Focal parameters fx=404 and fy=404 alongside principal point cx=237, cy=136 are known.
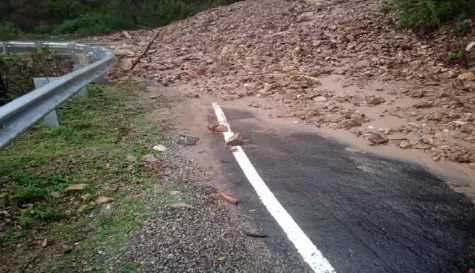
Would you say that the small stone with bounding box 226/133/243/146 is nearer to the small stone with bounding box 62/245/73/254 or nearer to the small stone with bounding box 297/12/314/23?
the small stone with bounding box 62/245/73/254

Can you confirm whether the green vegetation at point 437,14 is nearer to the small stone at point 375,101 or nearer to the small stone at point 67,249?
the small stone at point 375,101

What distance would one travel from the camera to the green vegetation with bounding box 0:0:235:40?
80.0 ft

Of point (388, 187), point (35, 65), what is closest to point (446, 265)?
point (388, 187)

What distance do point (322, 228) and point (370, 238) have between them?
37cm

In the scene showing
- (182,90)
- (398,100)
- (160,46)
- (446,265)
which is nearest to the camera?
(446,265)

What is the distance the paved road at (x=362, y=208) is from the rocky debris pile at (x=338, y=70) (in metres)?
1.00

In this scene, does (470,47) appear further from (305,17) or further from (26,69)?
(26,69)

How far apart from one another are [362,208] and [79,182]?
107 inches

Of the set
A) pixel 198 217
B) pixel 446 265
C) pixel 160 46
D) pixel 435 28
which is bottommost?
pixel 160 46

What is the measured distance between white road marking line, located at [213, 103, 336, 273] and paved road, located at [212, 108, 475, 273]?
5cm

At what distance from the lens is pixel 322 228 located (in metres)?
3.19

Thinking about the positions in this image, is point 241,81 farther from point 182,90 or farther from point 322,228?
point 322,228

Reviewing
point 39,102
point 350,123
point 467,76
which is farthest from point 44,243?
point 467,76

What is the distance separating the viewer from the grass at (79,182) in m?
2.94
